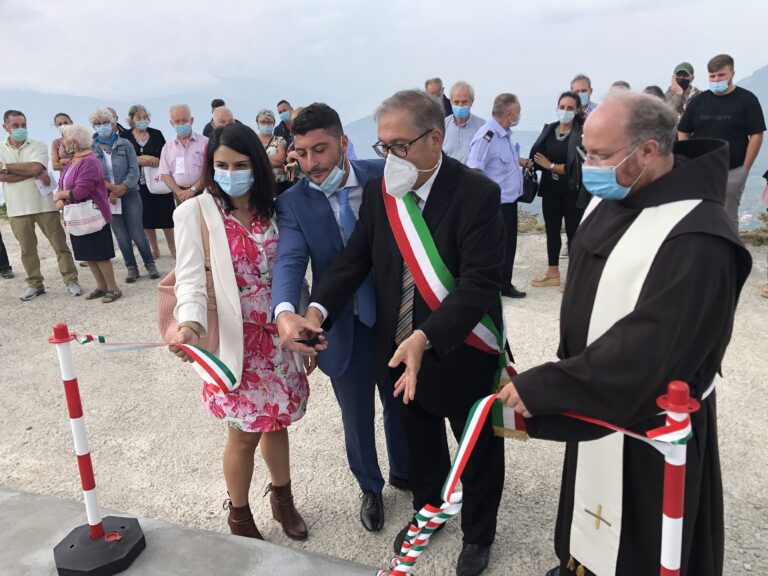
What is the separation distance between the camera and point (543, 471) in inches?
138

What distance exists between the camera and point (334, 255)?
2.78 meters

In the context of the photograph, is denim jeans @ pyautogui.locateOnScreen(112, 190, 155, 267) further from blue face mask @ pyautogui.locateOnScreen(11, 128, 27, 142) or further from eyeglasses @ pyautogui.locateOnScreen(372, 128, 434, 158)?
eyeglasses @ pyautogui.locateOnScreen(372, 128, 434, 158)

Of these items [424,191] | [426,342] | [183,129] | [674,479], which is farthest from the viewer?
[183,129]

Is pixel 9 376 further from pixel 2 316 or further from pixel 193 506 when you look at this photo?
pixel 193 506

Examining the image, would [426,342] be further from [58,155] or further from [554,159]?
[58,155]

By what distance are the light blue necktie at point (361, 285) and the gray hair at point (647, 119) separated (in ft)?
4.34

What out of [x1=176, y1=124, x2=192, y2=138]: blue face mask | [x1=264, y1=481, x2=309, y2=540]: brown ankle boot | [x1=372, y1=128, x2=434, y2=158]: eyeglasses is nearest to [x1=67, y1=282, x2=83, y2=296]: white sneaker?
[x1=176, y1=124, x2=192, y2=138]: blue face mask

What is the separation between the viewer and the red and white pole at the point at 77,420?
85.4 inches

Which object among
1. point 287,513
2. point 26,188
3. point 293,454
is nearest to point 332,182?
point 287,513

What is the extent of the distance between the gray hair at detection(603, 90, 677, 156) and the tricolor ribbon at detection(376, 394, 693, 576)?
0.84 m

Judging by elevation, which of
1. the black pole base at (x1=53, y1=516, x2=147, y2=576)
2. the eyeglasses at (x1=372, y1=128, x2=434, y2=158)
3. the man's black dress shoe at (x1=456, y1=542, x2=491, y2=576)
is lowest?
the man's black dress shoe at (x1=456, y1=542, x2=491, y2=576)

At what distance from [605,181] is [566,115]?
4787 millimetres

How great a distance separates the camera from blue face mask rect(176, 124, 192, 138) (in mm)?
7344

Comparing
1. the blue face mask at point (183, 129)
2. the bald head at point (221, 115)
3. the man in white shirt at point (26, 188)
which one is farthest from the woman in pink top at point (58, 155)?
the bald head at point (221, 115)
